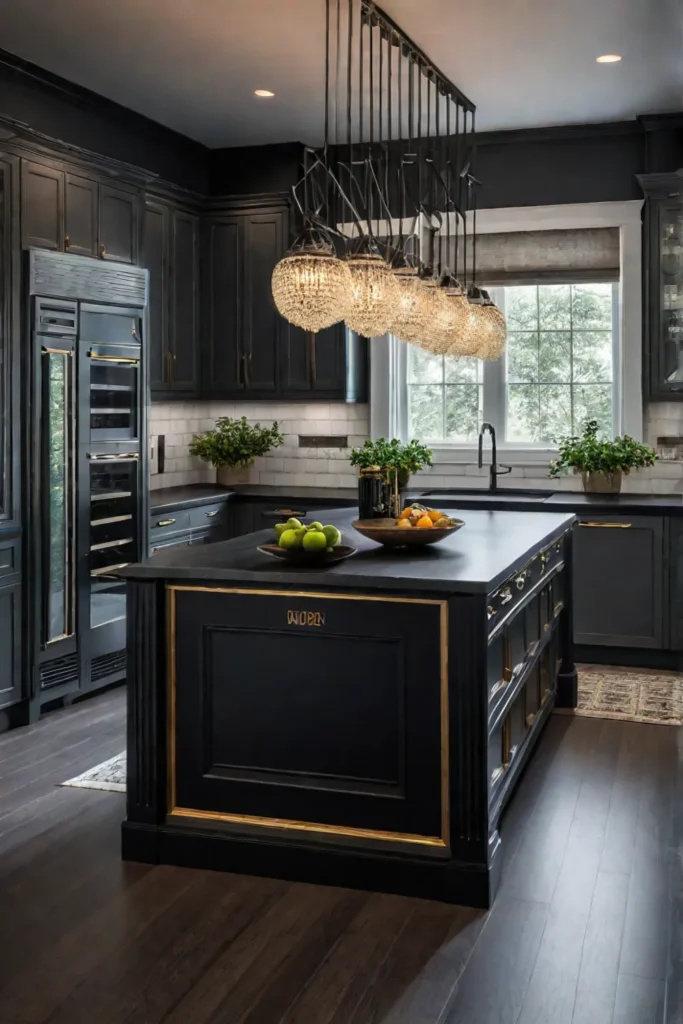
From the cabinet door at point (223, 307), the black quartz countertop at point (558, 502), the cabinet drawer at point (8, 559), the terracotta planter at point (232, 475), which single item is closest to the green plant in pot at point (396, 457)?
the black quartz countertop at point (558, 502)

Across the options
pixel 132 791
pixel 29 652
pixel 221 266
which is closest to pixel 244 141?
pixel 221 266

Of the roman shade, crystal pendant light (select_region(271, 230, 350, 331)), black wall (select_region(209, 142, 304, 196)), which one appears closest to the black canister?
crystal pendant light (select_region(271, 230, 350, 331))

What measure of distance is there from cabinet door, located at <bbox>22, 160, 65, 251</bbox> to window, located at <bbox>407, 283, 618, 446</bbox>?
8.69 ft

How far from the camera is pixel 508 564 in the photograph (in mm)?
3443

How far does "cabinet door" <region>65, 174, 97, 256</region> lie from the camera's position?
206 inches

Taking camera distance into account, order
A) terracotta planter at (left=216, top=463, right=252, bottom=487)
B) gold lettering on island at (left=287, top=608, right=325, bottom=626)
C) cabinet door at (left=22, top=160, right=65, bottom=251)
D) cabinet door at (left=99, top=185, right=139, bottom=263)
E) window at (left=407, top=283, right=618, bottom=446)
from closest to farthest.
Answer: gold lettering on island at (left=287, top=608, right=325, bottom=626) → cabinet door at (left=22, top=160, right=65, bottom=251) → cabinet door at (left=99, top=185, right=139, bottom=263) → window at (left=407, top=283, right=618, bottom=446) → terracotta planter at (left=216, top=463, right=252, bottom=487)

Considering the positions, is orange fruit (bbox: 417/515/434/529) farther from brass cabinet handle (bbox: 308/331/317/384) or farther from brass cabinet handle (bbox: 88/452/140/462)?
brass cabinet handle (bbox: 308/331/317/384)

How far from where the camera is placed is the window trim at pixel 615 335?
254 inches

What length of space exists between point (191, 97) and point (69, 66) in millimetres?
771

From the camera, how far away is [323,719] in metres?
3.29

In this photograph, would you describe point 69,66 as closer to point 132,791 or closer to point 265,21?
point 265,21

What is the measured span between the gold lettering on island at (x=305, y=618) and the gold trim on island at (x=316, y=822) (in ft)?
0.17

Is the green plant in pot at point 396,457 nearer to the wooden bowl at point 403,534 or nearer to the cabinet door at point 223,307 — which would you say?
the cabinet door at point 223,307

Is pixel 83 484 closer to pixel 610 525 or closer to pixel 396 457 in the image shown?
pixel 396 457
